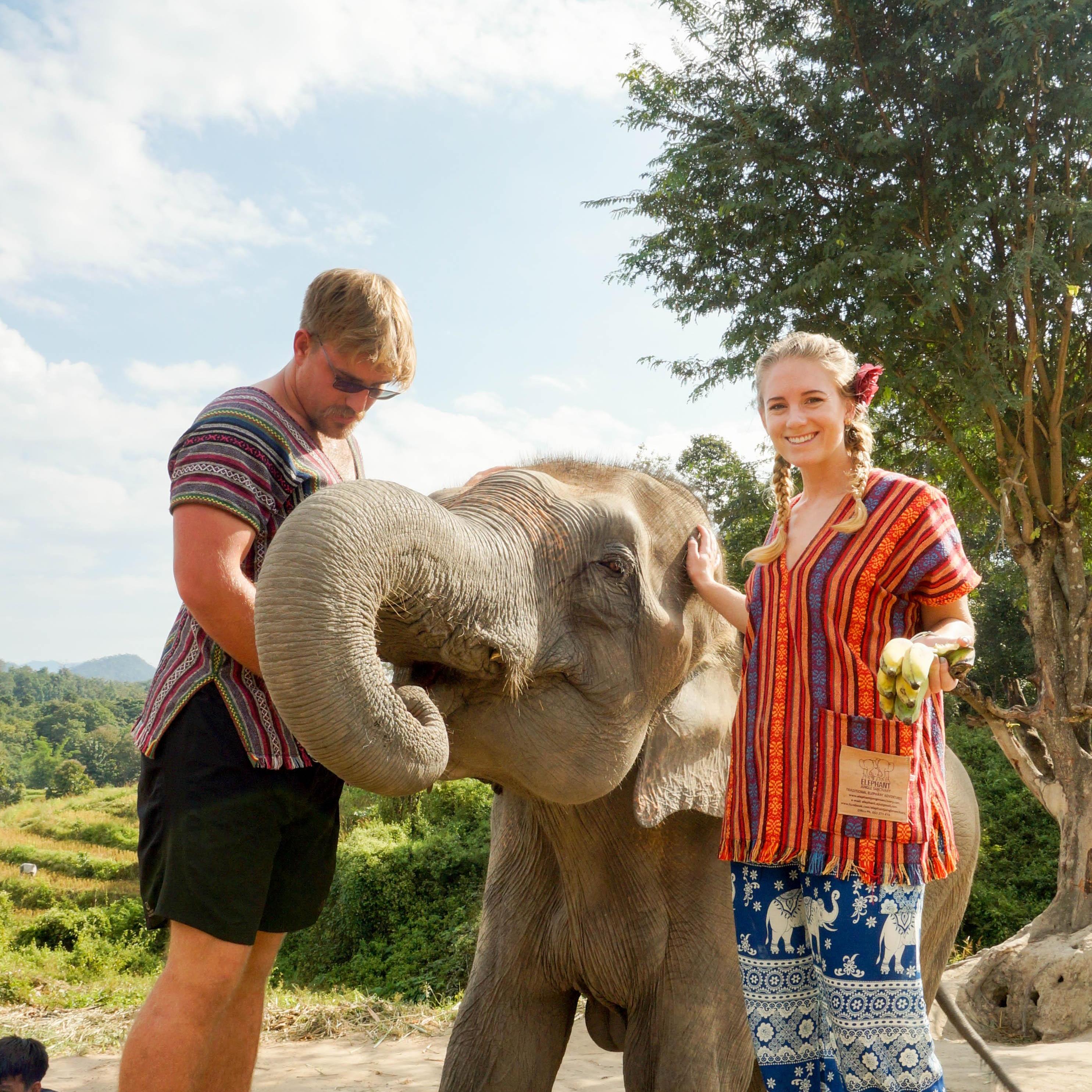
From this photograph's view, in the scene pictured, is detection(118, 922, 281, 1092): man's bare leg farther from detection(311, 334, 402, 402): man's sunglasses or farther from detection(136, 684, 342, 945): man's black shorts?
detection(311, 334, 402, 402): man's sunglasses

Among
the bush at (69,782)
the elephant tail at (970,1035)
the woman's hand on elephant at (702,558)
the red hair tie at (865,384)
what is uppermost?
the red hair tie at (865,384)

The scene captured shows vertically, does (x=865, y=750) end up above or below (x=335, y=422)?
below

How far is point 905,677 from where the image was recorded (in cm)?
176

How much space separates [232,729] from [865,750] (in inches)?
50.4

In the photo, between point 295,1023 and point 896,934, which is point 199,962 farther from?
point 295,1023

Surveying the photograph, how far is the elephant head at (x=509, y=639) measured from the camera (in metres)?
1.56

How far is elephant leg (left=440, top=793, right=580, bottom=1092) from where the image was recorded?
257cm

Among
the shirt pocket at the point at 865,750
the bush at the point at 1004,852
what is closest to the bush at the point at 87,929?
the bush at the point at 1004,852

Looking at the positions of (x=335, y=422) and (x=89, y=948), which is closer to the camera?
(x=335, y=422)

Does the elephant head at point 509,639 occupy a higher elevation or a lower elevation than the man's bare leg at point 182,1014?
higher

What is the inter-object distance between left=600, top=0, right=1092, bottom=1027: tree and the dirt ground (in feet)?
10.2

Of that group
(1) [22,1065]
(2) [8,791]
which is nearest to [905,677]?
(1) [22,1065]

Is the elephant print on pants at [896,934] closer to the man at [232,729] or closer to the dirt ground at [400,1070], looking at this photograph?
the man at [232,729]

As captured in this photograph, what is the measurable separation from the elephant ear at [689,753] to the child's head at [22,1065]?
1788mm
